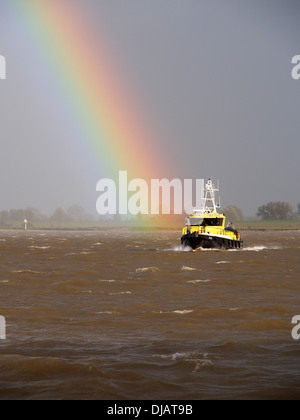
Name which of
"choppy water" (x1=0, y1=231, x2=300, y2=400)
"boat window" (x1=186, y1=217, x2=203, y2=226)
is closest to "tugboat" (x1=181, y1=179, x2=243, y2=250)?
"boat window" (x1=186, y1=217, x2=203, y2=226)

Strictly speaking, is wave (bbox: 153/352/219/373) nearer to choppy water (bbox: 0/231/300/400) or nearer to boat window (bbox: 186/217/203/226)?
choppy water (bbox: 0/231/300/400)

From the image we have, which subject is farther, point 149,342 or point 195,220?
point 195,220

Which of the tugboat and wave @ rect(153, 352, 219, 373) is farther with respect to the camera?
the tugboat

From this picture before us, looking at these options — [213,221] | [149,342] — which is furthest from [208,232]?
[149,342]

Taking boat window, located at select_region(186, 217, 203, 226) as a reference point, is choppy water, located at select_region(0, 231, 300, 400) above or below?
below

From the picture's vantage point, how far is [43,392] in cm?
1173

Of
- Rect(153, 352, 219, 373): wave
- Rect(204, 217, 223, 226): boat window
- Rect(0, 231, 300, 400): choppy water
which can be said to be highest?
Rect(204, 217, 223, 226): boat window

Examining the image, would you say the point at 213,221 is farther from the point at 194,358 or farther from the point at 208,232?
the point at 194,358

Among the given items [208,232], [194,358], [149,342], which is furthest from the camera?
[208,232]

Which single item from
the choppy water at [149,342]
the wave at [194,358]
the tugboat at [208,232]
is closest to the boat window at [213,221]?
the tugboat at [208,232]

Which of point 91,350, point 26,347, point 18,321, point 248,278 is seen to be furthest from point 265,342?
point 248,278

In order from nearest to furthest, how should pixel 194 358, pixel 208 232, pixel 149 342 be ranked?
pixel 194 358, pixel 149 342, pixel 208 232

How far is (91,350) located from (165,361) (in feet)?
7.53

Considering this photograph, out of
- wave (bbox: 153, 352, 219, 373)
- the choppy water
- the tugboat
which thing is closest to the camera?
the choppy water
